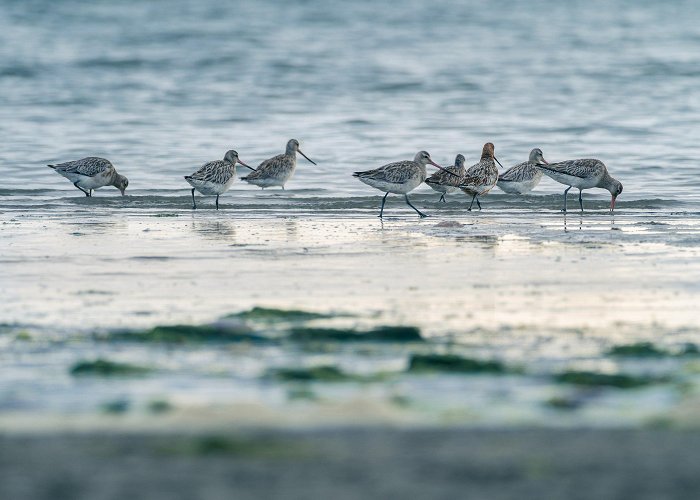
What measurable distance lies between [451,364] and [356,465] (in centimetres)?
181

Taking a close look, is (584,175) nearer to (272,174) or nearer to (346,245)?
(272,174)

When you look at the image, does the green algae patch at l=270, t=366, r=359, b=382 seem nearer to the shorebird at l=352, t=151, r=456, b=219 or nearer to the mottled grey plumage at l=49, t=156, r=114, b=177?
the shorebird at l=352, t=151, r=456, b=219

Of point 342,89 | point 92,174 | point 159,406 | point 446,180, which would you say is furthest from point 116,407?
point 342,89

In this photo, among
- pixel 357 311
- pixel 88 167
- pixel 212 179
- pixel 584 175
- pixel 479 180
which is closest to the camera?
pixel 357 311

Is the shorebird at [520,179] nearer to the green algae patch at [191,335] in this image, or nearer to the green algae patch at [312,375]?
the green algae patch at [191,335]

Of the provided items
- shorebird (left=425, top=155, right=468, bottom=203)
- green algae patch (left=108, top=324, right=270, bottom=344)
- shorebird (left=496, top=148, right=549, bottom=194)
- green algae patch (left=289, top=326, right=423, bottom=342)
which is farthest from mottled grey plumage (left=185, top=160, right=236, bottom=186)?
green algae patch (left=289, top=326, right=423, bottom=342)

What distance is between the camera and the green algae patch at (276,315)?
8297 mm

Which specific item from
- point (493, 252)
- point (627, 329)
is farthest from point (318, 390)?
point (493, 252)

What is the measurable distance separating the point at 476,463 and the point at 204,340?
2.78 m

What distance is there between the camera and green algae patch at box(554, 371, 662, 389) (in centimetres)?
650

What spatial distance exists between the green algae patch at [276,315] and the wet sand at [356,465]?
2555 millimetres

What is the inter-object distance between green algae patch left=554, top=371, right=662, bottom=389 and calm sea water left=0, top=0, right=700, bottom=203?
12.2m

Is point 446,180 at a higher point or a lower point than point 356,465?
higher

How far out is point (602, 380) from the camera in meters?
6.55
